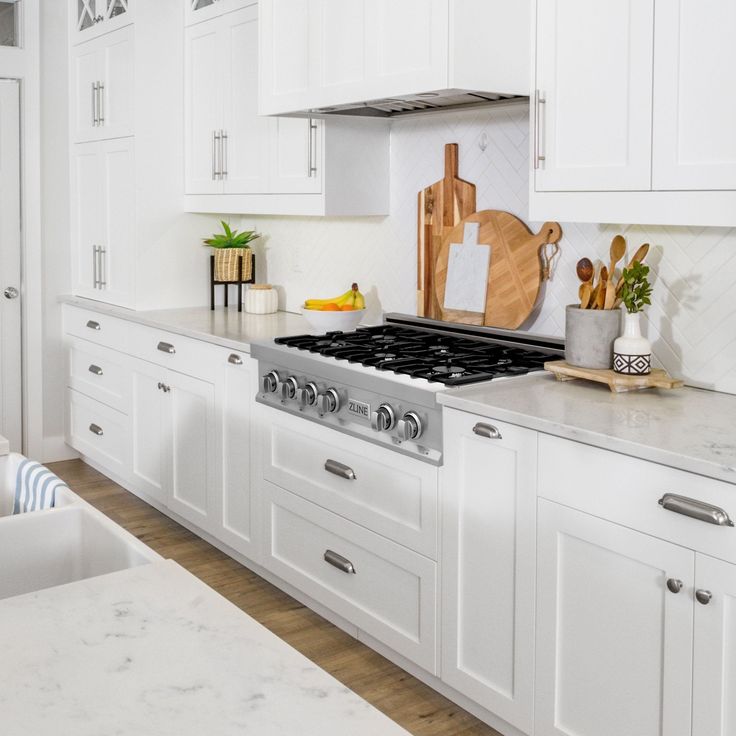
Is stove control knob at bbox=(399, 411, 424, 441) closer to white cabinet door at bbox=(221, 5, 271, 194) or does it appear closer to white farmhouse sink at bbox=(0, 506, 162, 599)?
white farmhouse sink at bbox=(0, 506, 162, 599)

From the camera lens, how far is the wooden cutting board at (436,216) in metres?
3.32

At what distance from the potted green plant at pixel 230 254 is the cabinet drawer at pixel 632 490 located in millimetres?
2564

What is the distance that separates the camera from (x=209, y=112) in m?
4.26

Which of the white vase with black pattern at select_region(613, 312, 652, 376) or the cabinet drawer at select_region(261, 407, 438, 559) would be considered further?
the cabinet drawer at select_region(261, 407, 438, 559)

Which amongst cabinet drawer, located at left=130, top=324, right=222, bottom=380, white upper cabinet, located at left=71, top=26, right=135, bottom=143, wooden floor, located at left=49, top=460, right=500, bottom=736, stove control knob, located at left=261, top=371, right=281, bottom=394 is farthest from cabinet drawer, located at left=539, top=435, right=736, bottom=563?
white upper cabinet, located at left=71, top=26, right=135, bottom=143

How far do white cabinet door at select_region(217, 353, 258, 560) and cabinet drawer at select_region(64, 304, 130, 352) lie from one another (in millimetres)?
1027

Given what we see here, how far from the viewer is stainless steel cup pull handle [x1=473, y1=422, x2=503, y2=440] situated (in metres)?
2.30

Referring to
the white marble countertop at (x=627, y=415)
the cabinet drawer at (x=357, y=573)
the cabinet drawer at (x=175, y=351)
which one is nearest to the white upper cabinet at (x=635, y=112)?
the white marble countertop at (x=627, y=415)

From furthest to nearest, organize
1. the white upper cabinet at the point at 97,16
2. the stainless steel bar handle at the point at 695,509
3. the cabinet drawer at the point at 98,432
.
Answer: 1. the cabinet drawer at the point at 98,432
2. the white upper cabinet at the point at 97,16
3. the stainless steel bar handle at the point at 695,509

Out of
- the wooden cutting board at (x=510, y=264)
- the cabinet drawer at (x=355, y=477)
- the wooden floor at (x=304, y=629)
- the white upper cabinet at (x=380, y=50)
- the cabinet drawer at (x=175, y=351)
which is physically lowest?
the wooden floor at (x=304, y=629)

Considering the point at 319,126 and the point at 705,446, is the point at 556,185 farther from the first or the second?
the point at 319,126

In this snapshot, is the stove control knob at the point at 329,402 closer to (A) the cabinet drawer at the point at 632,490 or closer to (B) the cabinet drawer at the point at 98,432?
(A) the cabinet drawer at the point at 632,490

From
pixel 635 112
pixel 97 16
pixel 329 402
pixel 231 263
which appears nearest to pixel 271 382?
pixel 329 402

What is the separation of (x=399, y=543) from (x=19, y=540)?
132 centimetres
